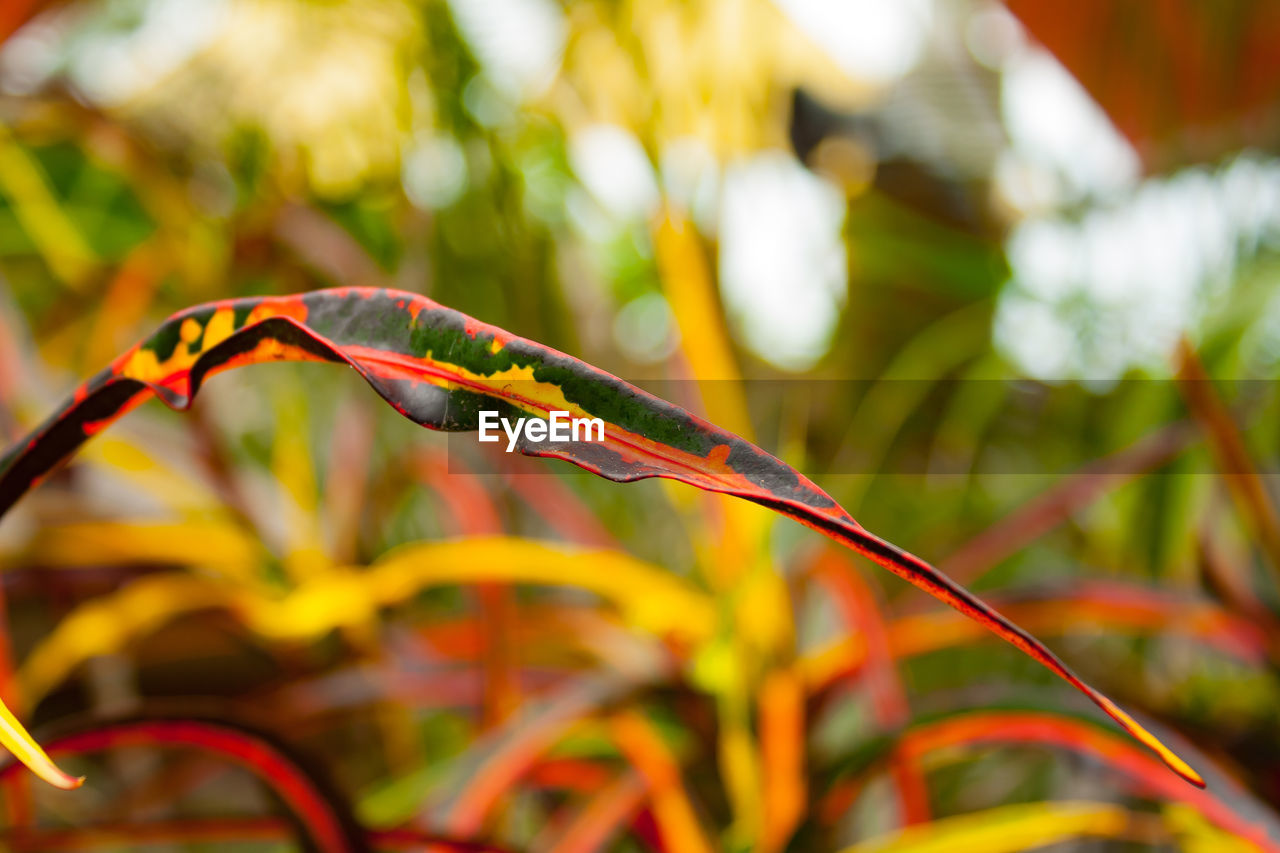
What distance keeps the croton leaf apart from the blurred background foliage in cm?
9

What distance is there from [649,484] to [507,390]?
45 cm

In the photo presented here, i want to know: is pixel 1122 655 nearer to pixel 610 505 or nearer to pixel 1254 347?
pixel 1254 347

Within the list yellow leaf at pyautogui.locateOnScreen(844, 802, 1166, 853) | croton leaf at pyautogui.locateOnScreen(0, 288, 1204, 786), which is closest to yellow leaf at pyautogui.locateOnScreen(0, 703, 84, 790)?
croton leaf at pyautogui.locateOnScreen(0, 288, 1204, 786)

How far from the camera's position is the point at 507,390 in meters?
0.07

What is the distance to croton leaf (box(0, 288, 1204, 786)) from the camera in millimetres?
63

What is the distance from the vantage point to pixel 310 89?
0.43 m

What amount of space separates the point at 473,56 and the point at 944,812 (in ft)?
1.23

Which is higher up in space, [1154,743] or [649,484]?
[649,484]

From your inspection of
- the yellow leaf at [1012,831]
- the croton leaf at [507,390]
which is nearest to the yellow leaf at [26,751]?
the croton leaf at [507,390]

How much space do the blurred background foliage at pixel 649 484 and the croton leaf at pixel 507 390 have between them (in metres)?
0.09

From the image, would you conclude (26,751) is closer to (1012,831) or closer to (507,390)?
(507,390)

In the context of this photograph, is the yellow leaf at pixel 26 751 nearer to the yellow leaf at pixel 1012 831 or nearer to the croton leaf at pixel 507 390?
the croton leaf at pixel 507 390

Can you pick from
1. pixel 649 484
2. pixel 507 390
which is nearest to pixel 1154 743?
pixel 507 390

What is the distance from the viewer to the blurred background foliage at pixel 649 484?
21cm
